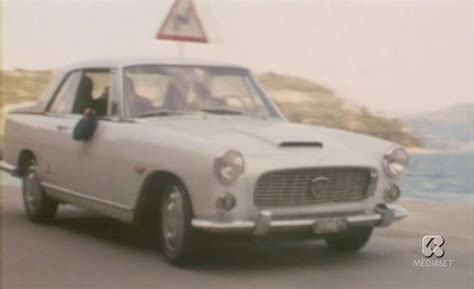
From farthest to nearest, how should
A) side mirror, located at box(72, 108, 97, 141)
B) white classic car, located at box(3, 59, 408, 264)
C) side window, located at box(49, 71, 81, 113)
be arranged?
side window, located at box(49, 71, 81, 113) → side mirror, located at box(72, 108, 97, 141) → white classic car, located at box(3, 59, 408, 264)

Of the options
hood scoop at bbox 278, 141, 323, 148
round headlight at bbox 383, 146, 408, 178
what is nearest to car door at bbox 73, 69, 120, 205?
hood scoop at bbox 278, 141, 323, 148

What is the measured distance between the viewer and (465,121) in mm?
8414

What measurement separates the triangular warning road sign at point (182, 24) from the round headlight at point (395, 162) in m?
2.88

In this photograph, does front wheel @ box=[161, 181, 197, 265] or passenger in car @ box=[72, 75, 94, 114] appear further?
passenger in car @ box=[72, 75, 94, 114]

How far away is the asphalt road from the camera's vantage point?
5.21 meters

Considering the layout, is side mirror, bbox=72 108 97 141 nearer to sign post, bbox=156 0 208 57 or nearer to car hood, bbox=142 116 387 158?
car hood, bbox=142 116 387 158

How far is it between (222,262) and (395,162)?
1.31 m

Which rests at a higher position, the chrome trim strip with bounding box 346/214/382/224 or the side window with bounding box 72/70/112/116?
the side window with bounding box 72/70/112/116

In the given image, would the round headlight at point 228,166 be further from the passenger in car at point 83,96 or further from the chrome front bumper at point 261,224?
the passenger in car at point 83,96

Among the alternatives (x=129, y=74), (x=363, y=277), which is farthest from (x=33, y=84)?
(x=363, y=277)

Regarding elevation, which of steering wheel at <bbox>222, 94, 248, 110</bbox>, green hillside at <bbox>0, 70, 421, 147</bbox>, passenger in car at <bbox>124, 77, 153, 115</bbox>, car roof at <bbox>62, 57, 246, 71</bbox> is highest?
green hillside at <bbox>0, 70, 421, 147</bbox>

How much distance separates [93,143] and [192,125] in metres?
0.93

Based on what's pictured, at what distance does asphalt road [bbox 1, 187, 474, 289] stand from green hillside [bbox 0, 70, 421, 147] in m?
1.73

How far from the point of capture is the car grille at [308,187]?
5.32 metres
